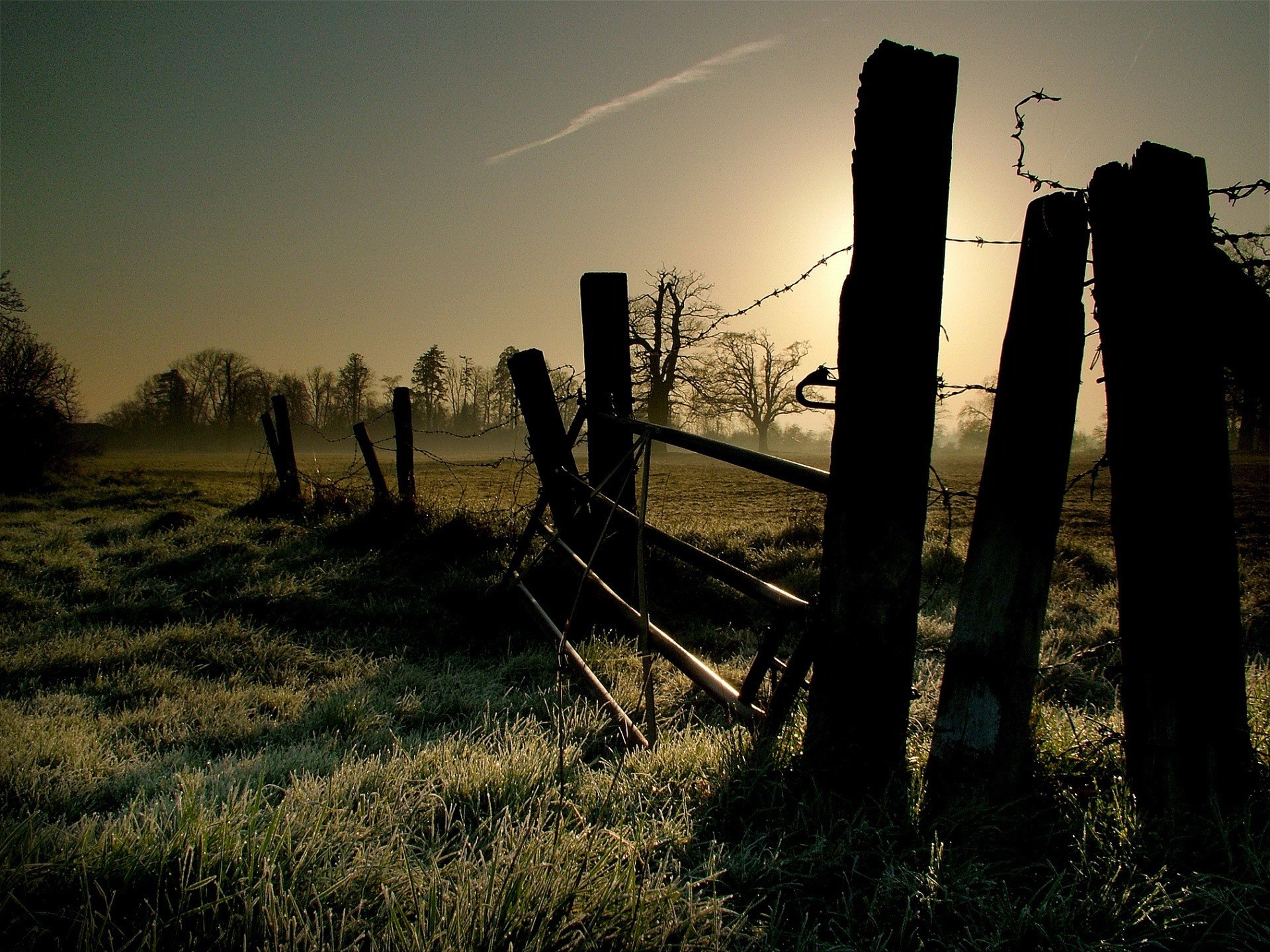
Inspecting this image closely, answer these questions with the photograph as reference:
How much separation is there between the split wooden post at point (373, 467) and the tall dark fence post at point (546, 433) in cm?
348

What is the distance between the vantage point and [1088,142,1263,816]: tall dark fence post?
1.83 metres

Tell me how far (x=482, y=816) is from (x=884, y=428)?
1774 millimetres

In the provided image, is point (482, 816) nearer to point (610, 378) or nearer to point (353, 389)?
point (610, 378)

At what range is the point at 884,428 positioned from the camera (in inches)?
79.3

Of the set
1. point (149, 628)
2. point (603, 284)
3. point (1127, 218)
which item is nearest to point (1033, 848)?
point (1127, 218)

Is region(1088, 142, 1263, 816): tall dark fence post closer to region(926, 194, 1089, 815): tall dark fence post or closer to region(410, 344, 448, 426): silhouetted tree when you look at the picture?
region(926, 194, 1089, 815): tall dark fence post

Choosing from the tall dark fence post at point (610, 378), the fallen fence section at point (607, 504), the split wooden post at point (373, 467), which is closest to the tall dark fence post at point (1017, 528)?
the fallen fence section at point (607, 504)

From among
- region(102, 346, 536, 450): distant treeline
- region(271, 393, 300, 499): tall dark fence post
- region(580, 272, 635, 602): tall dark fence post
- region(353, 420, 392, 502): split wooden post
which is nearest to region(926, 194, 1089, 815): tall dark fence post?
region(580, 272, 635, 602): tall dark fence post

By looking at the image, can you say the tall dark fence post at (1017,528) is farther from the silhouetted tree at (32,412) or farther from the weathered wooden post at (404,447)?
the silhouetted tree at (32,412)

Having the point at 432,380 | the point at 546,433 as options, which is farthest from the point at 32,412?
the point at 432,380

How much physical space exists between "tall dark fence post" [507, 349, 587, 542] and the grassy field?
42.1 inches

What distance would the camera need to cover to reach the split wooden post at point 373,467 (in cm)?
813

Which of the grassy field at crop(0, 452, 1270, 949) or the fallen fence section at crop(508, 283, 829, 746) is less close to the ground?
the fallen fence section at crop(508, 283, 829, 746)

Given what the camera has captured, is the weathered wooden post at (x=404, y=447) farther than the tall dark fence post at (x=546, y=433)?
Yes
